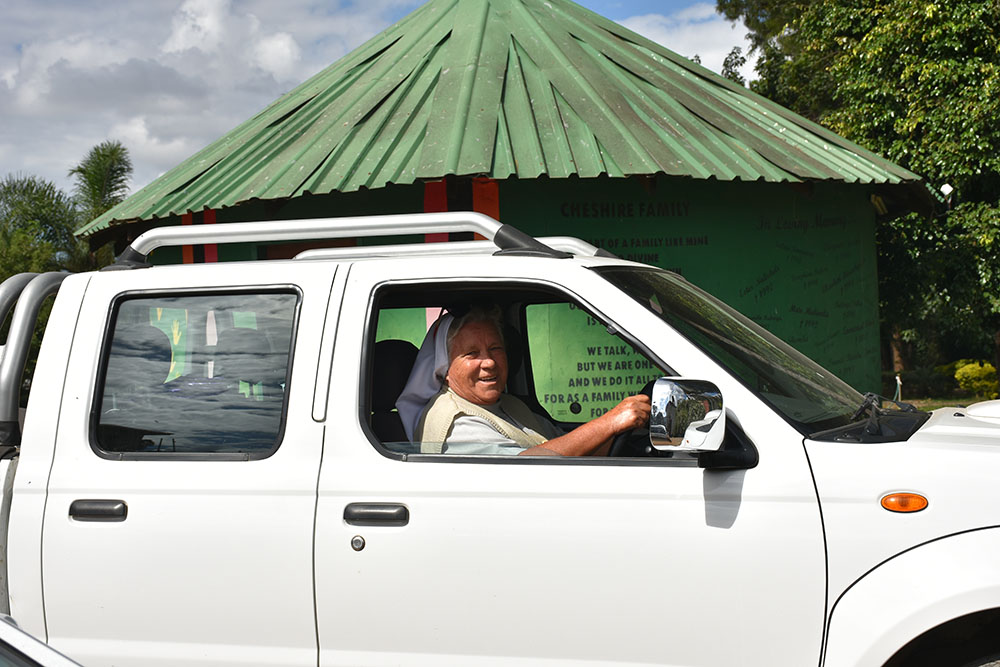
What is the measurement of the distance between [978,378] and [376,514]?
25.2 metres

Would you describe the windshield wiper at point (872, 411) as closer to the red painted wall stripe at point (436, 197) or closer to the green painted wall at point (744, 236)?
the green painted wall at point (744, 236)

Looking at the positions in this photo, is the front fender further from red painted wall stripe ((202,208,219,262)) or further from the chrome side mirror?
red painted wall stripe ((202,208,219,262))

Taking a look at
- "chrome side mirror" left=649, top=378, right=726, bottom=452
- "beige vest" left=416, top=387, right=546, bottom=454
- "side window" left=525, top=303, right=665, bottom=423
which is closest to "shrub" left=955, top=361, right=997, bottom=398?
"side window" left=525, top=303, right=665, bottom=423

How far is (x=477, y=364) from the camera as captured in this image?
141 inches

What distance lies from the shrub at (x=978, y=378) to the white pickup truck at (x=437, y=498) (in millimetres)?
23251

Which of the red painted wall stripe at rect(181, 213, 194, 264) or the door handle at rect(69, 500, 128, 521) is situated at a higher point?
the red painted wall stripe at rect(181, 213, 194, 264)

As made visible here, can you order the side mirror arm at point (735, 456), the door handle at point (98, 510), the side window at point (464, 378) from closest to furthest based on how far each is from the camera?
the side mirror arm at point (735, 456), the door handle at point (98, 510), the side window at point (464, 378)

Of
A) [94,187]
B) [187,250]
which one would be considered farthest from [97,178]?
[187,250]

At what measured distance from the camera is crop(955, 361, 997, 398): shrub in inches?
953

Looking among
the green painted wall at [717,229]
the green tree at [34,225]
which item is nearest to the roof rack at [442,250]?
the green painted wall at [717,229]

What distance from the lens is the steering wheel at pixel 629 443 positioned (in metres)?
3.29

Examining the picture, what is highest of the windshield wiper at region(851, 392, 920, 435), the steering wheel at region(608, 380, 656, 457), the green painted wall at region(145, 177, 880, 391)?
the green painted wall at region(145, 177, 880, 391)

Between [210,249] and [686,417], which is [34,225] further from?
[686,417]

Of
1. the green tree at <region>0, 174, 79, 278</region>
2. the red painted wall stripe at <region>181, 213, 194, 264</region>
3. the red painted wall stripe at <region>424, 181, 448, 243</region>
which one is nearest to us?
the red painted wall stripe at <region>424, 181, 448, 243</region>
